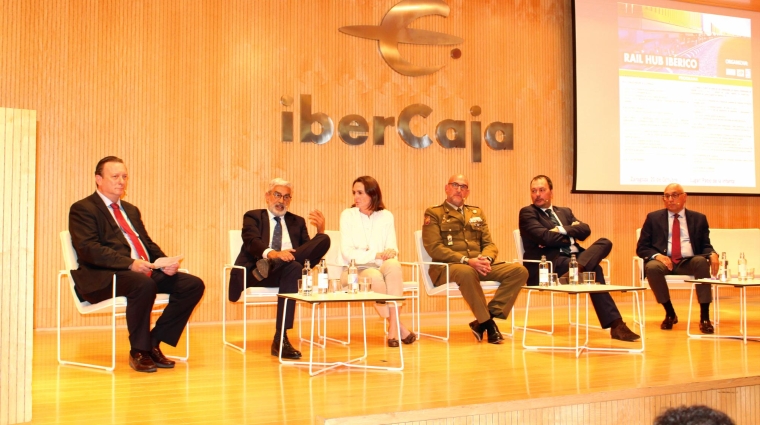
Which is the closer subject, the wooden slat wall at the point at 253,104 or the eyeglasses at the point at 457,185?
the eyeglasses at the point at 457,185

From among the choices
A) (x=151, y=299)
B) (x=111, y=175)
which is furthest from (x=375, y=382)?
(x=111, y=175)

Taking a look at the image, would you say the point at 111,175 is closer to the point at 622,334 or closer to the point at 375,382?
the point at 375,382

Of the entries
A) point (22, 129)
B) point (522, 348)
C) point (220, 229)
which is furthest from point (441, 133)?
point (22, 129)

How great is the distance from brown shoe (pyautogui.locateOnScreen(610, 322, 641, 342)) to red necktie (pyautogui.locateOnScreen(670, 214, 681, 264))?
1.11m

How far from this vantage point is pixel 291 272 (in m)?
4.93

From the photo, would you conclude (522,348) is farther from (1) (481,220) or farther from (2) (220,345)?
(2) (220,345)

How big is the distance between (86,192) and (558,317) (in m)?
4.32

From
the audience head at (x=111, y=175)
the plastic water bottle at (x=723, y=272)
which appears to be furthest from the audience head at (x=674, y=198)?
the audience head at (x=111, y=175)

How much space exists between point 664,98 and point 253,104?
4551 mm

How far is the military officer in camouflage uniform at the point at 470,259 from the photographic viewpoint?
536 centimetres

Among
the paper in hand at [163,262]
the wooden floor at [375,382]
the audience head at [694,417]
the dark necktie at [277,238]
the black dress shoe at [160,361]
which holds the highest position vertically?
the dark necktie at [277,238]

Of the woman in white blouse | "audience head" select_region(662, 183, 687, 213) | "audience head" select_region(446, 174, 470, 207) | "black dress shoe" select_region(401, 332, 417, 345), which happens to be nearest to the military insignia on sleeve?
"audience head" select_region(446, 174, 470, 207)

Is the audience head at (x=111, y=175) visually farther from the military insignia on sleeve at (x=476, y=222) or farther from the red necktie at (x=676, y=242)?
the red necktie at (x=676, y=242)

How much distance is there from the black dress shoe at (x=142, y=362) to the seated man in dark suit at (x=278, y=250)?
82cm
